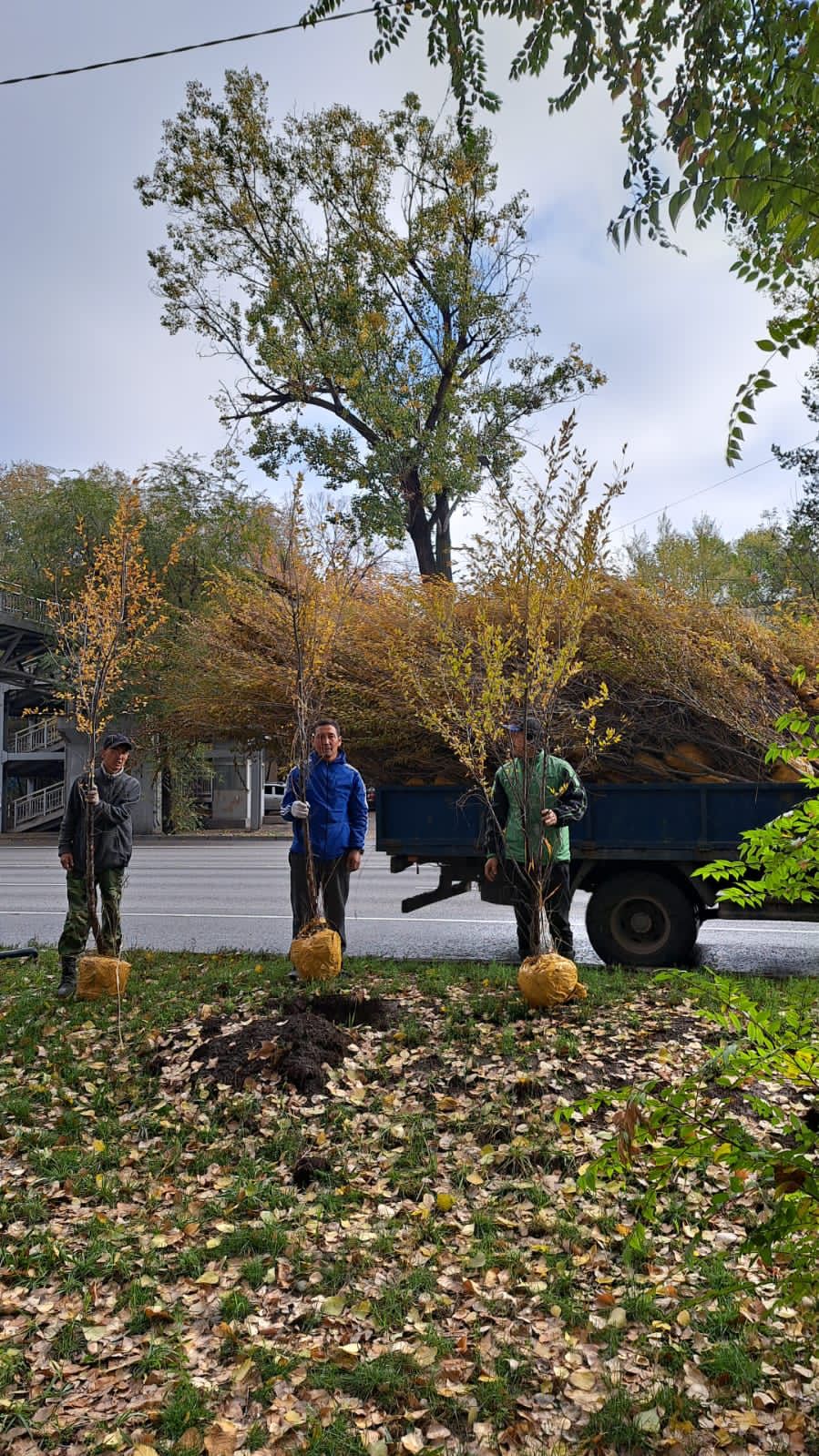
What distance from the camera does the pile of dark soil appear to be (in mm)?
4887

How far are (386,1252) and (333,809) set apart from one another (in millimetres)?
3654

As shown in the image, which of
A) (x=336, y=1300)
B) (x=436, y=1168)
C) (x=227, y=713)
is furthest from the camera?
(x=227, y=713)

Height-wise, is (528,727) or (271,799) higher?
(528,727)

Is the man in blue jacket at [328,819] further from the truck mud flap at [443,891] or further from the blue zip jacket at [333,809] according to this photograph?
the truck mud flap at [443,891]

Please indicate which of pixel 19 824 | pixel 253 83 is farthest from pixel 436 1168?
pixel 19 824

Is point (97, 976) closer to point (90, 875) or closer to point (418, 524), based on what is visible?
point (90, 875)

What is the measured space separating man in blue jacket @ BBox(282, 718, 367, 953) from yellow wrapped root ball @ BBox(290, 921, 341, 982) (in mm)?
384

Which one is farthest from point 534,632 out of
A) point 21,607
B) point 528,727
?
point 21,607

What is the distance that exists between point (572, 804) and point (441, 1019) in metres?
1.55

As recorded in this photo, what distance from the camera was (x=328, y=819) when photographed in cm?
692

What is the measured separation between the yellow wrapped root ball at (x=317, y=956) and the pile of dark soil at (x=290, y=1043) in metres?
0.55

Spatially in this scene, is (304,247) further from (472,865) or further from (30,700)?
(30,700)

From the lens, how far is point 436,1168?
4.12 metres

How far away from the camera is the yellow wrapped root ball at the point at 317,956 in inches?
251
